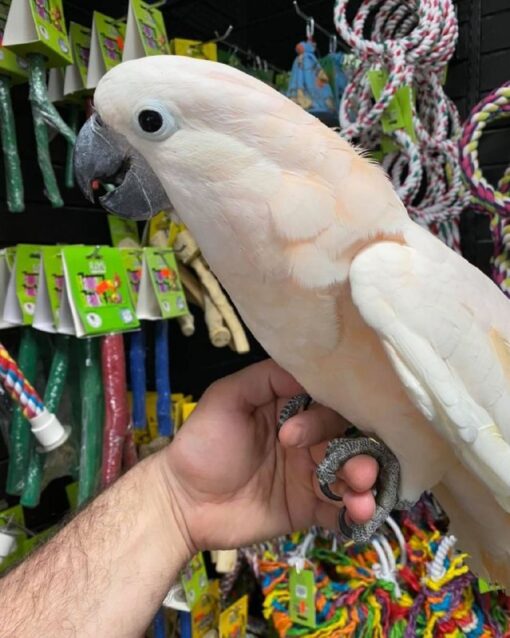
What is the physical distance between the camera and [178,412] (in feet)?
4.95

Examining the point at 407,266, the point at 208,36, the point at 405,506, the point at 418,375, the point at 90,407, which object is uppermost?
the point at 208,36

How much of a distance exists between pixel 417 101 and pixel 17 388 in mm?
1247

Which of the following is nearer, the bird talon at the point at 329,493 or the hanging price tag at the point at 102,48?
the bird talon at the point at 329,493

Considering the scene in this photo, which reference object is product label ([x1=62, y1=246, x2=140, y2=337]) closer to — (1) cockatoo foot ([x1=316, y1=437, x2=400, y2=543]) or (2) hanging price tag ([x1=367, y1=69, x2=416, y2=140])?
(1) cockatoo foot ([x1=316, y1=437, x2=400, y2=543])

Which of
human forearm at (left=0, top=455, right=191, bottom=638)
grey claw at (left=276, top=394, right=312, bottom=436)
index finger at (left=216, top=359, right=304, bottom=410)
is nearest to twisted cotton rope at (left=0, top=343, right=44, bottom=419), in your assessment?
human forearm at (left=0, top=455, right=191, bottom=638)

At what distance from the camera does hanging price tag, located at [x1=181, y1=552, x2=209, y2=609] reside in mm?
1326

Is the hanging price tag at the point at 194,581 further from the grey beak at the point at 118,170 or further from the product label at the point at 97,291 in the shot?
the grey beak at the point at 118,170

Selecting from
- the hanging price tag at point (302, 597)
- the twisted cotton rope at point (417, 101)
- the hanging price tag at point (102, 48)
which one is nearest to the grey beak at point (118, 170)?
the hanging price tag at point (102, 48)

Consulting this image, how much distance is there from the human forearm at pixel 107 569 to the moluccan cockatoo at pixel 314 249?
1.15 feet

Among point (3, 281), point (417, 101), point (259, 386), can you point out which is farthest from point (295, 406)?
point (417, 101)

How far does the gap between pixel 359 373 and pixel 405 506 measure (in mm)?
282

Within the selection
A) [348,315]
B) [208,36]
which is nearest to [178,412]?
[348,315]

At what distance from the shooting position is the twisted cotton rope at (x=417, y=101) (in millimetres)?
1292

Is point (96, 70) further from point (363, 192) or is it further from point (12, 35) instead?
point (363, 192)
